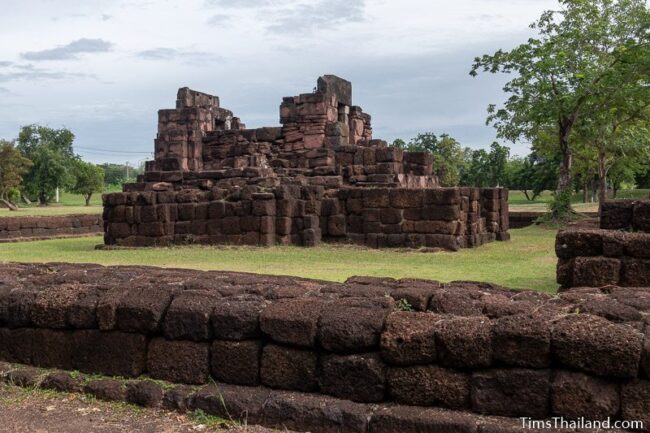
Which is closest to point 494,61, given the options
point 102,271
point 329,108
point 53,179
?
point 329,108

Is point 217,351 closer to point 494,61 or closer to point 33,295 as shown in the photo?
point 33,295

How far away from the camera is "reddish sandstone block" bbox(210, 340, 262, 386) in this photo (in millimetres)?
4238

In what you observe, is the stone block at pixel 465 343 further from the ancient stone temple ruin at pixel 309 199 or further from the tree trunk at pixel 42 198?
the tree trunk at pixel 42 198

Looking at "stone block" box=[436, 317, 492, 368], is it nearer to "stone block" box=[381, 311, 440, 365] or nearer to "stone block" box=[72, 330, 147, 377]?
"stone block" box=[381, 311, 440, 365]

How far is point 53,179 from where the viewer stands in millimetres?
63438

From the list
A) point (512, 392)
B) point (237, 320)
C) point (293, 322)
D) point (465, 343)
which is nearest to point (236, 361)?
point (237, 320)

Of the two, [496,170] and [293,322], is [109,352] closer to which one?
[293,322]

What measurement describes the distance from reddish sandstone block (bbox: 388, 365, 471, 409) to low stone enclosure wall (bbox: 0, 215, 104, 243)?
19.3 metres

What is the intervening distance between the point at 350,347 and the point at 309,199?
39.3ft

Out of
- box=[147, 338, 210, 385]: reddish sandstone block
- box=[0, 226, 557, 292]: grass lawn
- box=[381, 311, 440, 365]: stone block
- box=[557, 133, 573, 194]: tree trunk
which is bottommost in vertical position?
box=[0, 226, 557, 292]: grass lawn

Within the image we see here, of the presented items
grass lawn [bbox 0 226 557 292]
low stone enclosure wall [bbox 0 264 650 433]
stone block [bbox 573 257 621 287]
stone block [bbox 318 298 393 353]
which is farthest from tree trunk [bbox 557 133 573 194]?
stone block [bbox 318 298 393 353]

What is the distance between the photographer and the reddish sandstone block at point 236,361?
13.9ft

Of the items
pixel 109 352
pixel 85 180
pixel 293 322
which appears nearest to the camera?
pixel 293 322

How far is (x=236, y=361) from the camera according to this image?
4.29 meters
